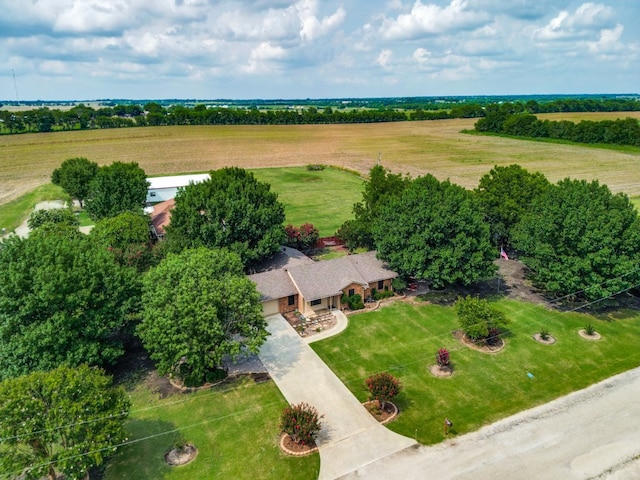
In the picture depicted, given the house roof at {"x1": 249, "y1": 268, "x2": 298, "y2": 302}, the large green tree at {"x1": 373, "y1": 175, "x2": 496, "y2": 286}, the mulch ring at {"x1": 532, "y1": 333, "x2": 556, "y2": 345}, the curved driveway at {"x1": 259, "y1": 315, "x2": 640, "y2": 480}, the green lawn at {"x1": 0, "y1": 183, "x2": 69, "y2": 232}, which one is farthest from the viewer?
the green lawn at {"x1": 0, "y1": 183, "x2": 69, "y2": 232}

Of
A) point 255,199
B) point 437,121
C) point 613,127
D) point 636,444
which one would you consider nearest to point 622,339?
point 636,444

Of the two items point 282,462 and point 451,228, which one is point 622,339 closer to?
point 451,228

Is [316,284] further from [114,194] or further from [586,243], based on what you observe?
[114,194]

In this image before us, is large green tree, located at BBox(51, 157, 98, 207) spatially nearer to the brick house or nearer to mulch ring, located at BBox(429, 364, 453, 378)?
the brick house

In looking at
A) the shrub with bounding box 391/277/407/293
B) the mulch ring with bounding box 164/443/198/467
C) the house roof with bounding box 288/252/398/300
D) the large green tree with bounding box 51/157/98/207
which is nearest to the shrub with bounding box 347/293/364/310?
the house roof with bounding box 288/252/398/300

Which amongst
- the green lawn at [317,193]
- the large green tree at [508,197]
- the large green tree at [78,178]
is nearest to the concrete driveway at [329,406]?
the green lawn at [317,193]

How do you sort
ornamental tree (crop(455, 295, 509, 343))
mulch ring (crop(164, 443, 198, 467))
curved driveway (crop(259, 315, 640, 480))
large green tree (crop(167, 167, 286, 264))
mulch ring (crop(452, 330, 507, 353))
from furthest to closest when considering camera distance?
large green tree (crop(167, 167, 286, 264)) → mulch ring (crop(452, 330, 507, 353)) → ornamental tree (crop(455, 295, 509, 343)) → mulch ring (crop(164, 443, 198, 467)) → curved driveway (crop(259, 315, 640, 480))
